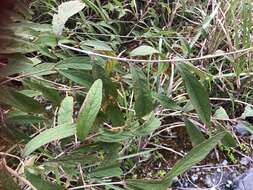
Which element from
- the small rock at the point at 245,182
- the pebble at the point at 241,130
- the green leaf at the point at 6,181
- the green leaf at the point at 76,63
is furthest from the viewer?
the pebble at the point at 241,130

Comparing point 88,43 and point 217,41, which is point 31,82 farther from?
point 217,41

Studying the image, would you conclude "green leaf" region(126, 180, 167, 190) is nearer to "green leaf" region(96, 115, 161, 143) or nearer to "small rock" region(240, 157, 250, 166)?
"green leaf" region(96, 115, 161, 143)

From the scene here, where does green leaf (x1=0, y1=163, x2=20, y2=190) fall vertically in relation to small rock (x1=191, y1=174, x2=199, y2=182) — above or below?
above

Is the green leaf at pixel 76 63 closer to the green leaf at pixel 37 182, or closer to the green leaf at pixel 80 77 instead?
the green leaf at pixel 80 77

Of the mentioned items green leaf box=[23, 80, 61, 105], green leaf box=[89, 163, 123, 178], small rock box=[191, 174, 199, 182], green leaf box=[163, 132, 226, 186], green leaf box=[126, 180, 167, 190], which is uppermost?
green leaf box=[23, 80, 61, 105]

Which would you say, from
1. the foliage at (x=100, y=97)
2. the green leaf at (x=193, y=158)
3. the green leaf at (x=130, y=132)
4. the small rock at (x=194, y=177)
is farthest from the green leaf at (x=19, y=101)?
the small rock at (x=194, y=177)

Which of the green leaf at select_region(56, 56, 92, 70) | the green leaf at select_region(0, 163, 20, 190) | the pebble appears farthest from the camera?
the pebble

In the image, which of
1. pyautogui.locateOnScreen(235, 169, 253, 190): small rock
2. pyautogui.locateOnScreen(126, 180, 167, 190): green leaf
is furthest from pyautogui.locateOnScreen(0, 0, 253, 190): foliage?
pyautogui.locateOnScreen(235, 169, 253, 190): small rock
